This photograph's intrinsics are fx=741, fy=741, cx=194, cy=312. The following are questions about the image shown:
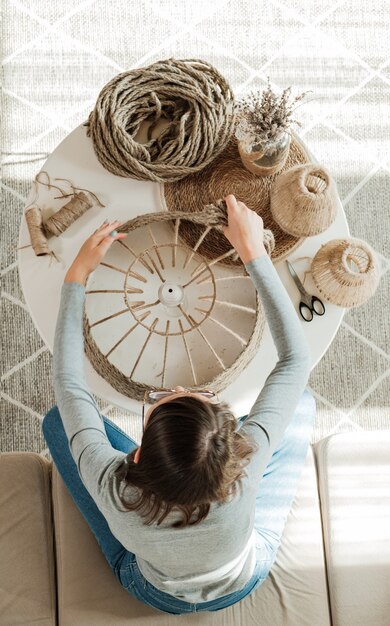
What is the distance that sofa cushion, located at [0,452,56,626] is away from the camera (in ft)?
5.00

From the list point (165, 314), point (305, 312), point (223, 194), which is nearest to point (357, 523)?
point (305, 312)

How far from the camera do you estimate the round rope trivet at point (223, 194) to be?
154 centimetres

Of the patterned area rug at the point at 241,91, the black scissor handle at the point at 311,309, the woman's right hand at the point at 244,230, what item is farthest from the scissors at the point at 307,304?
the patterned area rug at the point at 241,91

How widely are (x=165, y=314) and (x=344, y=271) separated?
37 cm

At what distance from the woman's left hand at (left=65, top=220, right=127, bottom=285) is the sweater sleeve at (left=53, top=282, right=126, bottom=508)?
20 millimetres

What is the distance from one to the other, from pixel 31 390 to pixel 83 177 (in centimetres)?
72

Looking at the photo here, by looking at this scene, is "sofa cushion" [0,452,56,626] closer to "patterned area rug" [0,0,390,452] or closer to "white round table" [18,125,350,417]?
"white round table" [18,125,350,417]

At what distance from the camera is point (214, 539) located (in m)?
1.21

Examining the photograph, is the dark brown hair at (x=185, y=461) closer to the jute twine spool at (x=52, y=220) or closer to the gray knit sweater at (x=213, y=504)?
the gray knit sweater at (x=213, y=504)

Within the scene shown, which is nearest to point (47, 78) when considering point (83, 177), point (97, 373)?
point (83, 177)

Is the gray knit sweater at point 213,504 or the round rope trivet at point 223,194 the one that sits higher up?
the round rope trivet at point 223,194

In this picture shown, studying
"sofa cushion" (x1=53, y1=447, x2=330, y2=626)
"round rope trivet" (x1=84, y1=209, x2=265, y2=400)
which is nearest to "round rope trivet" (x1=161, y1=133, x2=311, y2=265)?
"round rope trivet" (x1=84, y1=209, x2=265, y2=400)

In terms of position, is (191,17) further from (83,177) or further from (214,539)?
(214,539)

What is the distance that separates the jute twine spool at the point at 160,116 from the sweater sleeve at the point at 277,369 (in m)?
0.28
